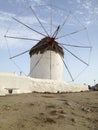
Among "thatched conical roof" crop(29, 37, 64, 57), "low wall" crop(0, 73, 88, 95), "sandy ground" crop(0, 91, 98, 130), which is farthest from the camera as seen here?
"thatched conical roof" crop(29, 37, 64, 57)

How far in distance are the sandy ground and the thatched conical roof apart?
33.7ft

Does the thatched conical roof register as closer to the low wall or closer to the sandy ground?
the low wall

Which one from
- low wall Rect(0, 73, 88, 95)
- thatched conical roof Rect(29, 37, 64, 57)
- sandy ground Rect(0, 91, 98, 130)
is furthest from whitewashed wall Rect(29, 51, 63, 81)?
sandy ground Rect(0, 91, 98, 130)

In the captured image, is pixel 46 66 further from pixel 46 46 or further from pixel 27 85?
pixel 27 85

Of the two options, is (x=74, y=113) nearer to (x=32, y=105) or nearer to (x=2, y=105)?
(x=32, y=105)

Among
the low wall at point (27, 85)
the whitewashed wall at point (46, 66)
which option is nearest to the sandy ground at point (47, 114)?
the low wall at point (27, 85)

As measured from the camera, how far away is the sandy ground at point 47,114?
1063cm

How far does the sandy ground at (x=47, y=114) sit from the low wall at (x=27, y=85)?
9.17 feet

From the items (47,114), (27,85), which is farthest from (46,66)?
(47,114)

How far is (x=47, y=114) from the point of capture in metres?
11.8

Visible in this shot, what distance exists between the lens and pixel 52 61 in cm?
2380

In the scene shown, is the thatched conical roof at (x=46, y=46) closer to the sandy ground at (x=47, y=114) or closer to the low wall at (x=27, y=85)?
the low wall at (x=27, y=85)

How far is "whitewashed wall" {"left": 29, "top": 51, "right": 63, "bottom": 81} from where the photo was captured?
23453 millimetres

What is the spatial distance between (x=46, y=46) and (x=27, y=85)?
6478 mm
